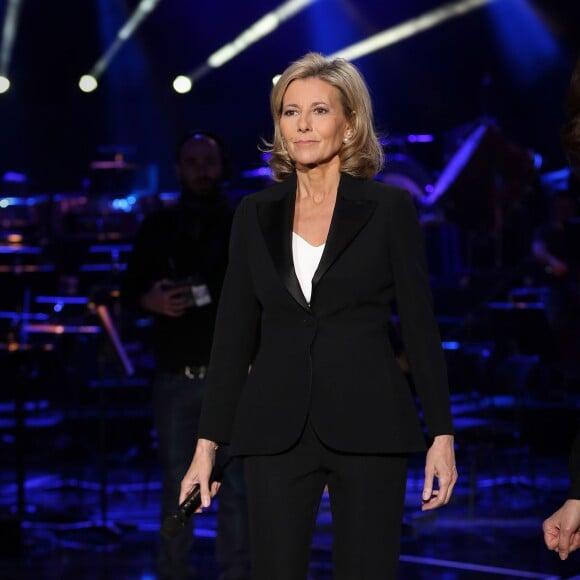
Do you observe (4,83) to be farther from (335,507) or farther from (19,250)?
(335,507)

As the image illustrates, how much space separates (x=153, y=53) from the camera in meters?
14.5

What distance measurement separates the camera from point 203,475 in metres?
3.28

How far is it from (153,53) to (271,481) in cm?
1189

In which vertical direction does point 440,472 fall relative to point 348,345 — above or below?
below

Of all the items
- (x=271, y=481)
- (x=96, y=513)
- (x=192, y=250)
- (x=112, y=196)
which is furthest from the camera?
(x=112, y=196)

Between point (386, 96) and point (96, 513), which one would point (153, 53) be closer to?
point (386, 96)

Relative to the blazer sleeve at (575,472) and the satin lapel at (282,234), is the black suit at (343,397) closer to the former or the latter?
the satin lapel at (282,234)

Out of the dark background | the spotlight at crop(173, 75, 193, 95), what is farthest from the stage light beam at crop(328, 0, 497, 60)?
the spotlight at crop(173, 75, 193, 95)

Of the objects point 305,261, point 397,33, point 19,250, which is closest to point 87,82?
point 19,250

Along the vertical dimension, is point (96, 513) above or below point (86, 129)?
below

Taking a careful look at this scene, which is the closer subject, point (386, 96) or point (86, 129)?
point (386, 96)

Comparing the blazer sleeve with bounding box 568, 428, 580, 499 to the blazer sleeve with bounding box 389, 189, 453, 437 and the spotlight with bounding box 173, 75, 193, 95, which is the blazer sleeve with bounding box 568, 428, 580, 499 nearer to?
the blazer sleeve with bounding box 389, 189, 453, 437

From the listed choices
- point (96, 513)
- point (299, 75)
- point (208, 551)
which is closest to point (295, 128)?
point (299, 75)

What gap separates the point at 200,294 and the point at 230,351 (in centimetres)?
224
